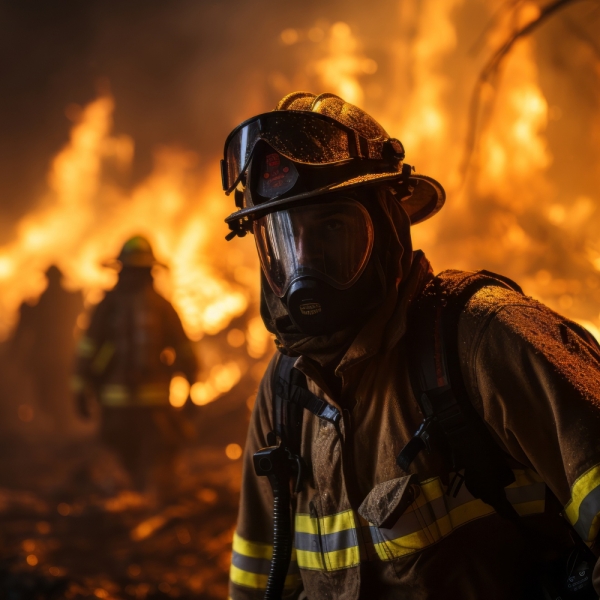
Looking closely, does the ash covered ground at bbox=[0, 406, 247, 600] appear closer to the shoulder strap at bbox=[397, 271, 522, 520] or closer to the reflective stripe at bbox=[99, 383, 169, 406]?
the reflective stripe at bbox=[99, 383, 169, 406]

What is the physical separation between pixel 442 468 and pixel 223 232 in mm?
9453

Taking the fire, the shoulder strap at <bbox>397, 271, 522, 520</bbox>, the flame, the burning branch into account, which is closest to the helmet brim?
the shoulder strap at <bbox>397, 271, 522, 520</bbox>

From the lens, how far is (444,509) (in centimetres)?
147

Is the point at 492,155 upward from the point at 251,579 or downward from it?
upward

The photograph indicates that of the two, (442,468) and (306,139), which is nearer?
(442,468)

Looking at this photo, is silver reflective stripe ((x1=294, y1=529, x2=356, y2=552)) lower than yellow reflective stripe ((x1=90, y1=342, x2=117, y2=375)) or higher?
lower

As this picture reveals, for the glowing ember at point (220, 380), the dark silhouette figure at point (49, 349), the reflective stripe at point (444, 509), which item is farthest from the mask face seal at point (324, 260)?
the dark silhouette figure at point (49, 349)

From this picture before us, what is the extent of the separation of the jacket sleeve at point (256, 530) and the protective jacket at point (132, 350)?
424 centimetres

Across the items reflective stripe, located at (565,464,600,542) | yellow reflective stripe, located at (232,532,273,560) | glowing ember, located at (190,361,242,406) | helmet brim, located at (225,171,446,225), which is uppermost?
glowing ember, located at (190,361,242,406)

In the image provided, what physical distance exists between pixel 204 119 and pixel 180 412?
6.75 meters

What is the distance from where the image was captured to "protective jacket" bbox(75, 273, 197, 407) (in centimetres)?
601

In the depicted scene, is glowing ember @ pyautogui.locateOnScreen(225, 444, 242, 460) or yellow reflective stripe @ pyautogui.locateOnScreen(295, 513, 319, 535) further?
glowing ember @ pyautogui.locateOnScreen(225, 444, 242, 460)

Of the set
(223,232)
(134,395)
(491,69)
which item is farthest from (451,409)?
(223,232)

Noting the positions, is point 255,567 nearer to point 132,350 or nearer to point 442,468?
point 442,468
